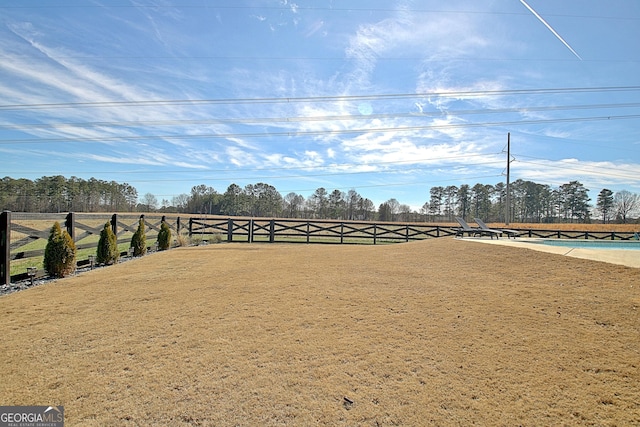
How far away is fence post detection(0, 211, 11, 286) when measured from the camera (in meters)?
5.84

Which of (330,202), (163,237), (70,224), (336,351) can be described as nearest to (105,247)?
(70,224)

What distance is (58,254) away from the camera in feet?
22.1

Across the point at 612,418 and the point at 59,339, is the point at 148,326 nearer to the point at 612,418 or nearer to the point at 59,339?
the point at 59,339

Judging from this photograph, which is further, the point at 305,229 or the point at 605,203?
the point at 605,203

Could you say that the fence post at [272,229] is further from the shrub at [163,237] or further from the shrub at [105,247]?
the shrub at [105,247]

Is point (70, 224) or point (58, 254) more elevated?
point (70, 224)

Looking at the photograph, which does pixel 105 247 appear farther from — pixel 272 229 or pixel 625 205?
pixel 625 205

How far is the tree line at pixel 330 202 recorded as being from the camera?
39.8 metres

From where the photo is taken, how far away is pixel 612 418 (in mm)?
2123

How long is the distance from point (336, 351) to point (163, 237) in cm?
1125

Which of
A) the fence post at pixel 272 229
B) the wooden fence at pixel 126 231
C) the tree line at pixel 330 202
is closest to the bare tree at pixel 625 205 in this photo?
the tree line at pixel 330 202

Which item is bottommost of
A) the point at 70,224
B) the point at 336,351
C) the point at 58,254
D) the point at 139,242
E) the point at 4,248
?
the point at 336,351

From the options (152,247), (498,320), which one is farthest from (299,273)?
(152,247)

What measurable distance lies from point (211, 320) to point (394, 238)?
1547cm
